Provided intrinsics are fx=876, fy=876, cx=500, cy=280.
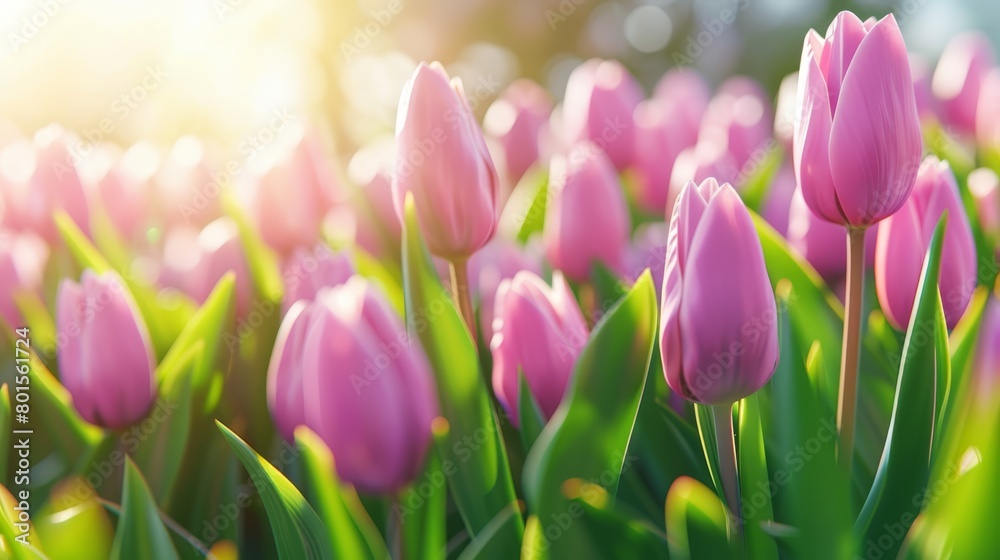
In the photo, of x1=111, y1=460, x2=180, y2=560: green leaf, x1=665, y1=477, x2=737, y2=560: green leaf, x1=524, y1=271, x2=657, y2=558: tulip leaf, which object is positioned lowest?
x1=111, y1=460, x2=180, y2=560: green leaf

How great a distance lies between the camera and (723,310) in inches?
17.9

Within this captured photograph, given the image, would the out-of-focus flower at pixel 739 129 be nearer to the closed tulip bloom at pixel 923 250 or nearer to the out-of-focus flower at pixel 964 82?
the out-of-focus flower at pixel 964 82

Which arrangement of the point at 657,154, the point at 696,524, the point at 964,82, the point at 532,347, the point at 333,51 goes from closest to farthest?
the point at 696,524 < the point at 532,347 < the point at 657,154 < the point at 964,82 < the point at 333,51

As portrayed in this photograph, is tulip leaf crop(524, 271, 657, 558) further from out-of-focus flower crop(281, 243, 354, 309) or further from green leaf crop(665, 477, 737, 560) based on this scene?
out-of-focus flower crop(281, 243, 354, 309)

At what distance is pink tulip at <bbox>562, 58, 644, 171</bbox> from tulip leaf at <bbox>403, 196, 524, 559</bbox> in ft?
2.40

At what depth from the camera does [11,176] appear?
1.10m

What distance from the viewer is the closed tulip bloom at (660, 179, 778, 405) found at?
45 centimetres

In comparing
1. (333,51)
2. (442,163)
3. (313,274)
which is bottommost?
(313,274)

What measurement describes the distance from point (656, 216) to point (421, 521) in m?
0.72

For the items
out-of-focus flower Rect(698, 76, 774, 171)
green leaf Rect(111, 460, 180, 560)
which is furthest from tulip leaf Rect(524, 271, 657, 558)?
out-of-focus flower Rect(698, 76, 774, 171)

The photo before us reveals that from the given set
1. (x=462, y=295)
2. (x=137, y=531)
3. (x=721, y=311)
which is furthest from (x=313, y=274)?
(x=721, y=311)

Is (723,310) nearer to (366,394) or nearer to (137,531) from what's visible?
(366,394)

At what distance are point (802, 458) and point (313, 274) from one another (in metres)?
0.43

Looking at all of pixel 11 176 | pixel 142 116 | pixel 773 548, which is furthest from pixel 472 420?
pixel 142 116
